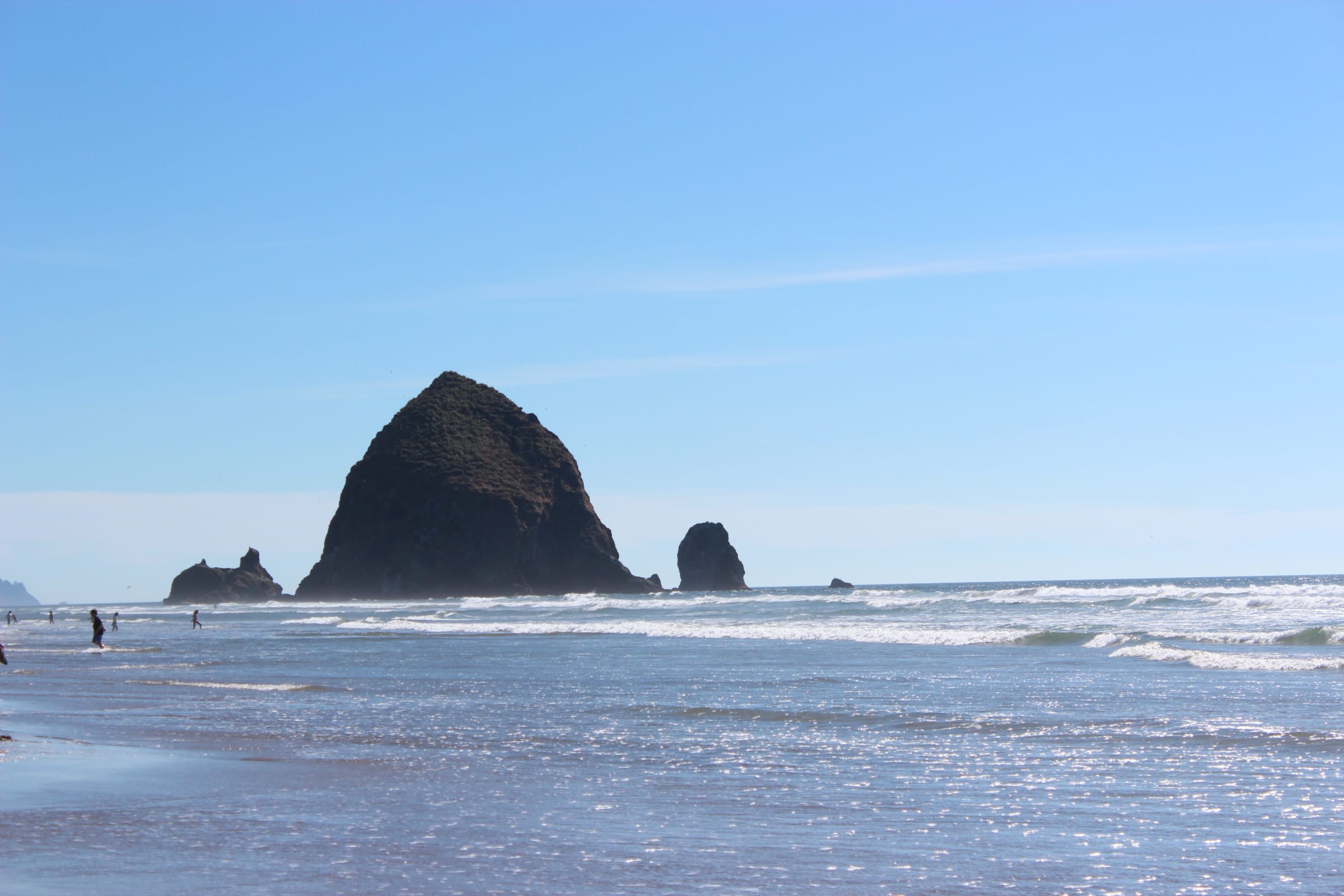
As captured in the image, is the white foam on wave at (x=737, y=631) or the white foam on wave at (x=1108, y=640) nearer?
the white foam on wave at (x=1108, y=640)

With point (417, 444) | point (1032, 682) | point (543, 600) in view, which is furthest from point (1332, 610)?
point (417, 444)

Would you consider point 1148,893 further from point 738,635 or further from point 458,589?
point 458,589

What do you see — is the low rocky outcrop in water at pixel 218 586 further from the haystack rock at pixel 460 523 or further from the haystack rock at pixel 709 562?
the haystack rock at pixel 709 562

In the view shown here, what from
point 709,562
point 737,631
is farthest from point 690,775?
point 709,562

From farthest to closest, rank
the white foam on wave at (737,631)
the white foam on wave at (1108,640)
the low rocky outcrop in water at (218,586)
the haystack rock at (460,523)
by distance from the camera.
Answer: the low rocky outcrop in water at (218,586), the haystack rock at (460,523), the white foam on wave at (737,631), the white foam on wave at (1108,640)

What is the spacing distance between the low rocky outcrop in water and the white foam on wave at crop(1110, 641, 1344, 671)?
106m

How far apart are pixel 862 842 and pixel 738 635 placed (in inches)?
1189

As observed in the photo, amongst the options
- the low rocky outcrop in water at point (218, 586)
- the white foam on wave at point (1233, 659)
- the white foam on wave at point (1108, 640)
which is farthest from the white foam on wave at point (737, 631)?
the low rocky outcrop in water at point (218, 586)

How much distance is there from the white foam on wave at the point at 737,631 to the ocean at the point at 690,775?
19.1ft

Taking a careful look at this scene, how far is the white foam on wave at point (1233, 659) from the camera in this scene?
868 inches

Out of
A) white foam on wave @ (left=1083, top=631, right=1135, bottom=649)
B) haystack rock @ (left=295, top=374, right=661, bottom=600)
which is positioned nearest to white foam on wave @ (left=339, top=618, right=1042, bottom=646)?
white foam on wave @ (left=1083, top=631, right=1135, bottom=649)

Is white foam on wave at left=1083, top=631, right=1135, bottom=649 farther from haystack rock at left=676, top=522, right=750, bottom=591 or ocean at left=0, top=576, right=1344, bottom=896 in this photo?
haystack rock at left=676, top=522, right=750, bottom=591

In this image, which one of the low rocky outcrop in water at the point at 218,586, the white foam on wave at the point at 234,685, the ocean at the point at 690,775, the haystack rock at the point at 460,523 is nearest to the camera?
the ocean at the point at 690,775

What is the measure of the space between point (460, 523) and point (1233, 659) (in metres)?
89.8
